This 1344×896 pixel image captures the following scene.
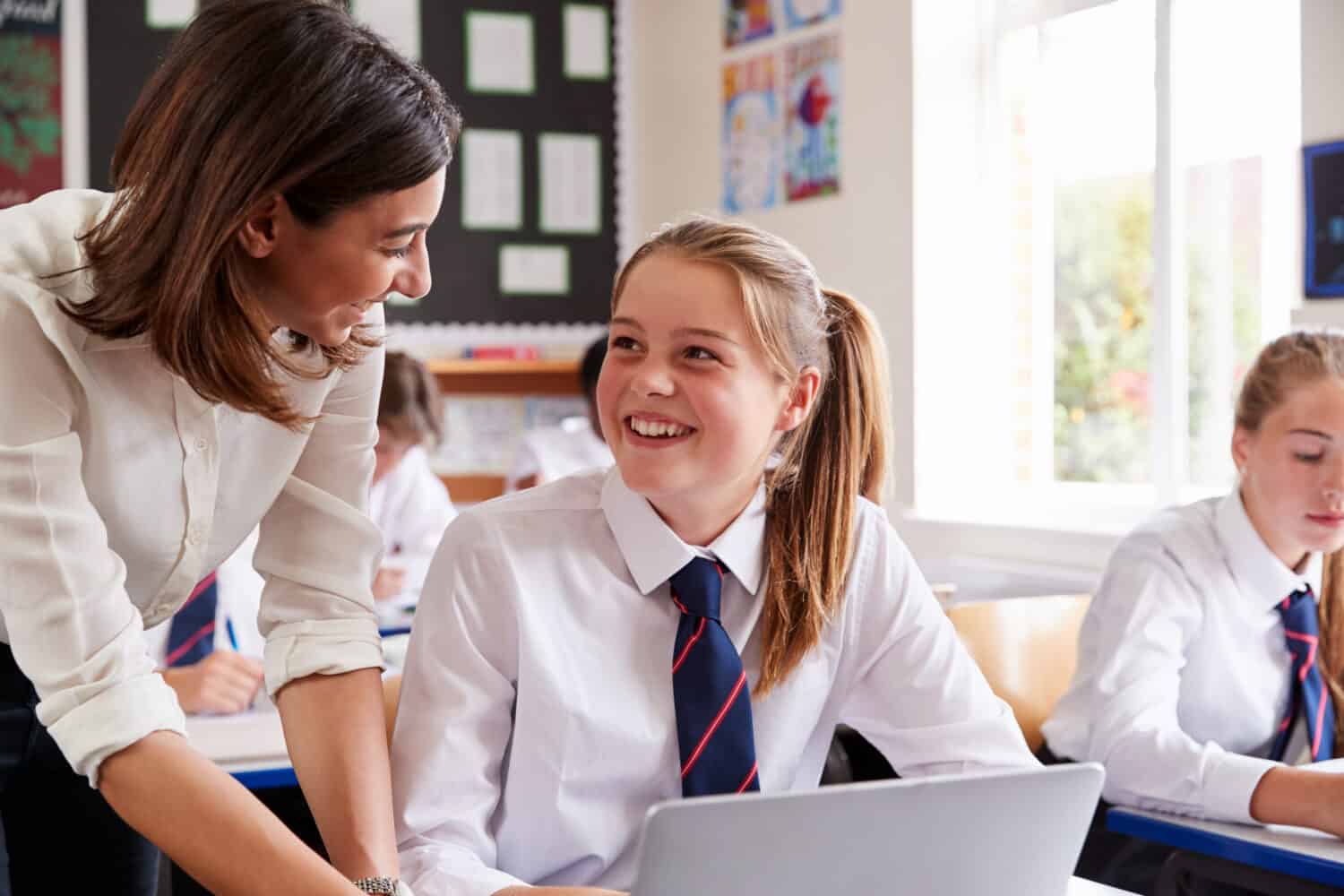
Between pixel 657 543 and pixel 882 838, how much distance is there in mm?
557

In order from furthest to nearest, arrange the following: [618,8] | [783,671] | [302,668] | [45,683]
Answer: [618,8] < [783,671] < [302,668] < [45,683]

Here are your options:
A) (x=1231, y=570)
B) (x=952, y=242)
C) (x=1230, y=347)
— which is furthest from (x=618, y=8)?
(x=1231, y=570)

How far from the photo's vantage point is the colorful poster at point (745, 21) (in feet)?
13.6

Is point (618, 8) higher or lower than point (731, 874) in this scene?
higher

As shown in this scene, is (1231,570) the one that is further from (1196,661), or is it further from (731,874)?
(731,874)

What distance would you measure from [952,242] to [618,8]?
5.69 ft

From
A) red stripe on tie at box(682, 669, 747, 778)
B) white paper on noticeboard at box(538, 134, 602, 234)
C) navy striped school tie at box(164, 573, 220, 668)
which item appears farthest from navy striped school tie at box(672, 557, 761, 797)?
white paper on noticeboard at box(538, 134, 602, 234)

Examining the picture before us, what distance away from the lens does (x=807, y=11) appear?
3979 mm

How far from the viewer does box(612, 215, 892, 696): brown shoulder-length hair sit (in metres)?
1.42

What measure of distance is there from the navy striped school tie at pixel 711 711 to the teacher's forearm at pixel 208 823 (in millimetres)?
411

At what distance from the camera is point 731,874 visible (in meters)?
0.87

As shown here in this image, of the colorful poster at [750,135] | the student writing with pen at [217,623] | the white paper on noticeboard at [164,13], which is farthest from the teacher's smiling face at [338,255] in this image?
the white paper on noticeboard at [164,13]

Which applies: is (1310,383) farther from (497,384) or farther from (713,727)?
(497,384)

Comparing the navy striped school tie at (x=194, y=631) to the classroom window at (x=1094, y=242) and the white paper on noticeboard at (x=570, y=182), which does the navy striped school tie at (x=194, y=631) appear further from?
the white paper on noticeboard at (x=570, y=182)
